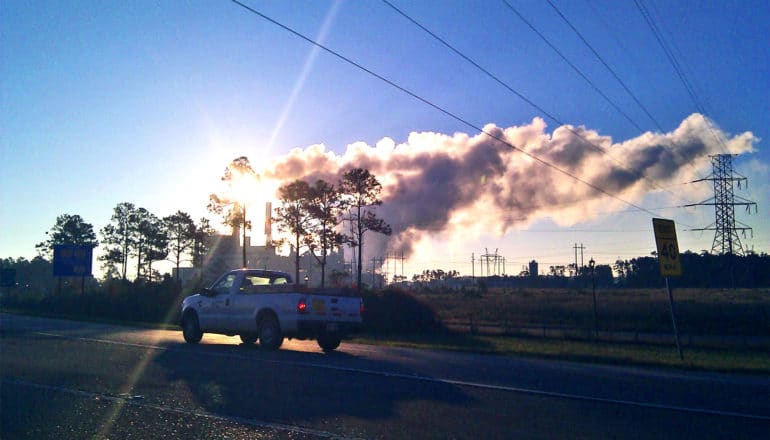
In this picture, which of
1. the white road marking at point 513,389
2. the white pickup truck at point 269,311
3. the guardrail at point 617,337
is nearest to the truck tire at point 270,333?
the white pickup truck at point 269,311

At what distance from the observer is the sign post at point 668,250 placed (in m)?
17.7

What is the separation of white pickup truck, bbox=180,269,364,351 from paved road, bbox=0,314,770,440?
73.7 inches

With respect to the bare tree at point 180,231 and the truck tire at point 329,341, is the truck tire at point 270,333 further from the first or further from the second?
the bare tree at point 180,231

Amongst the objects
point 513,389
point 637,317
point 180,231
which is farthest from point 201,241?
point 513,389

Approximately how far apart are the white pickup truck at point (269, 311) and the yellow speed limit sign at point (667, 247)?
827cm

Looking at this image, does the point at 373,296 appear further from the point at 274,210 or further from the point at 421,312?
the point at 274,210

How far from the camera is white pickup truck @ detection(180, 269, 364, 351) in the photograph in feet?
51.2

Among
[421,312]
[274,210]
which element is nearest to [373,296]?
[421,312]

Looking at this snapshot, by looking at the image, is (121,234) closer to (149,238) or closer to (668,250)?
(149,238)

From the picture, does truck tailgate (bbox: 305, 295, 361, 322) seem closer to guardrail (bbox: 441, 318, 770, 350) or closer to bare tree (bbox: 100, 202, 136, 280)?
guardrail (bbox: 441, 318, 770, 350)

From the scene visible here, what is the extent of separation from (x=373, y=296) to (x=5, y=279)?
38.5 m

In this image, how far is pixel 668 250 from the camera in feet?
59.1

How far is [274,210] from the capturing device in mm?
41750

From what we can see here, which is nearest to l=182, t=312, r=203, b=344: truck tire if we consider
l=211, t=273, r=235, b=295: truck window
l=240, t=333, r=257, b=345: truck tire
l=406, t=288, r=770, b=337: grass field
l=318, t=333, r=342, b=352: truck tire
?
l=211, t=273, r=235, b=295: truck window
